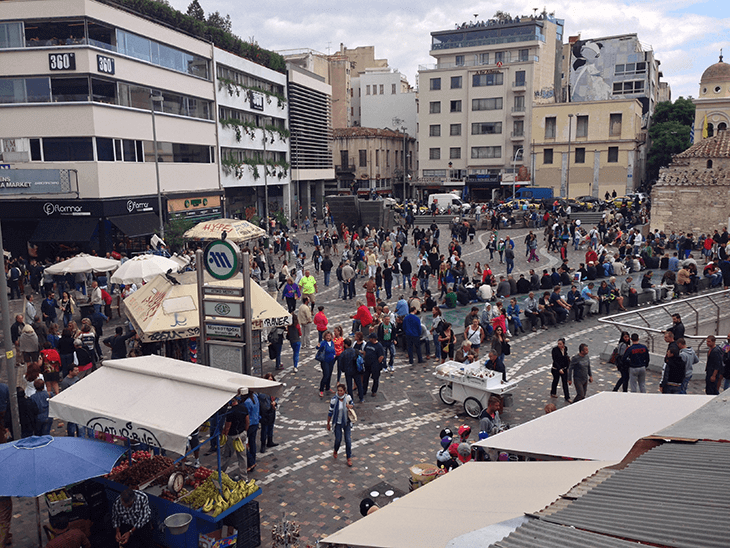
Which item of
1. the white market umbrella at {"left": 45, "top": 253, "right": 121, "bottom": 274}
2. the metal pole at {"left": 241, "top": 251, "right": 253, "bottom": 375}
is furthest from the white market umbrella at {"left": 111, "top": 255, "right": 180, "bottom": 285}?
the metal pole at {"left": 241, "top": 251, "right": 253, "bottom": 375}

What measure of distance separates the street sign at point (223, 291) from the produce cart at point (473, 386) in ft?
16.5

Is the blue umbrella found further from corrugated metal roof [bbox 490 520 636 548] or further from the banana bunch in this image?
corrugated metal roof [bbox 490 520 636 548]

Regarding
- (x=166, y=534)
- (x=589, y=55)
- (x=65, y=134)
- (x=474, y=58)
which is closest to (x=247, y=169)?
(x=65, y=134)

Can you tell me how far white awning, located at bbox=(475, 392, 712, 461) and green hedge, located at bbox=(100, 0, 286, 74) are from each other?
31817 mm

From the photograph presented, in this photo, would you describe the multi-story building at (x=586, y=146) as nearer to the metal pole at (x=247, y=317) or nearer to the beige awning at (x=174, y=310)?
the beige awning at (x=174, y=310)

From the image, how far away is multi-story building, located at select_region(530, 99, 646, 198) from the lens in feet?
202

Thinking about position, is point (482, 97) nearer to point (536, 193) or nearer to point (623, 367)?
point (536, 193)

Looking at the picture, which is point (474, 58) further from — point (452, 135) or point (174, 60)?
point (174, 60)

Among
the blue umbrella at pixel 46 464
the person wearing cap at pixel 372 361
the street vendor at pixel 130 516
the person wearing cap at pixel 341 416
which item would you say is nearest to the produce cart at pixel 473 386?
the person wearing cap at pixel 372 361

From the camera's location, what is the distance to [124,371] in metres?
9.24

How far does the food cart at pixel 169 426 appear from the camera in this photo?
7977 mm

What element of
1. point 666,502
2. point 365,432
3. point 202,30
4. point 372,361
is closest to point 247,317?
point 365,432

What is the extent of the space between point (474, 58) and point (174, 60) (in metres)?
42.5

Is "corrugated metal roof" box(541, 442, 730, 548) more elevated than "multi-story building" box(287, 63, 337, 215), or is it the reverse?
"multi-story building" box(287, 63, 337, 215)
